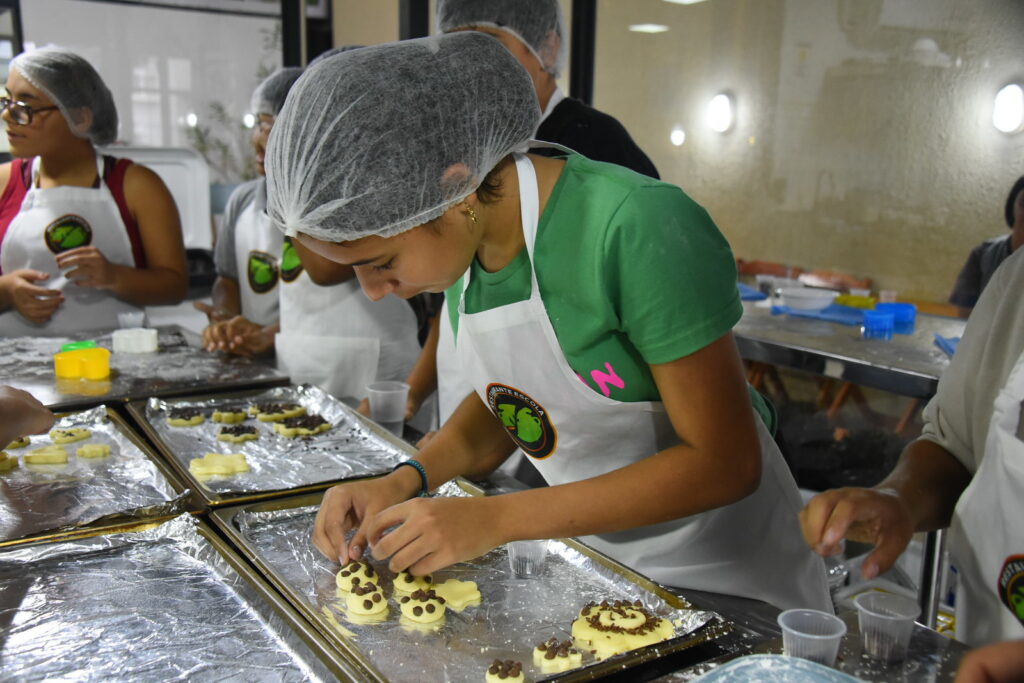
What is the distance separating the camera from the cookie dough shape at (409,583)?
1.49m

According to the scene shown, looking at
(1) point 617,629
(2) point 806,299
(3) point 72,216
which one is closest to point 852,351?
(2) point 806,299

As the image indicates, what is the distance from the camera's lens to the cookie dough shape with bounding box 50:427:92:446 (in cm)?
221

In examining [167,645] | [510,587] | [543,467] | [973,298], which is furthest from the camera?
[973,298]

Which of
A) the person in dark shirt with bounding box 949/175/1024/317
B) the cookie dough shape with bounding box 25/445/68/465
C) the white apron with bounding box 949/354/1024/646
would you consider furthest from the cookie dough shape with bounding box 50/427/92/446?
the person in dark shirt with bounding box 949/175/1024/317

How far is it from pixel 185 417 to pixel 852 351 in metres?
2.50

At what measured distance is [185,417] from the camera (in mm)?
2434

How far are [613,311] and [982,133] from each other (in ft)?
12.5

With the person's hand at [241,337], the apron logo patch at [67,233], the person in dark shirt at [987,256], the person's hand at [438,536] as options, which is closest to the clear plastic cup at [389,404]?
the person's hand at [241,337]

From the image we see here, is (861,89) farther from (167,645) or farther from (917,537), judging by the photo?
(167,645)

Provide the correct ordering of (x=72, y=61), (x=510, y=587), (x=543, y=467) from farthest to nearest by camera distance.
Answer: (x=72, y=61), (x=543, y=467), (x=510, y=587)

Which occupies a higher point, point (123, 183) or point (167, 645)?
point (123, 183)

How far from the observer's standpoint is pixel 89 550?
1611 millimetres

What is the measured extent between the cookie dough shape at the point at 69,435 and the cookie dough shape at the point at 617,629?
1516mm

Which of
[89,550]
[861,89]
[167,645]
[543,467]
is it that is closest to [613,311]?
[543,467]
